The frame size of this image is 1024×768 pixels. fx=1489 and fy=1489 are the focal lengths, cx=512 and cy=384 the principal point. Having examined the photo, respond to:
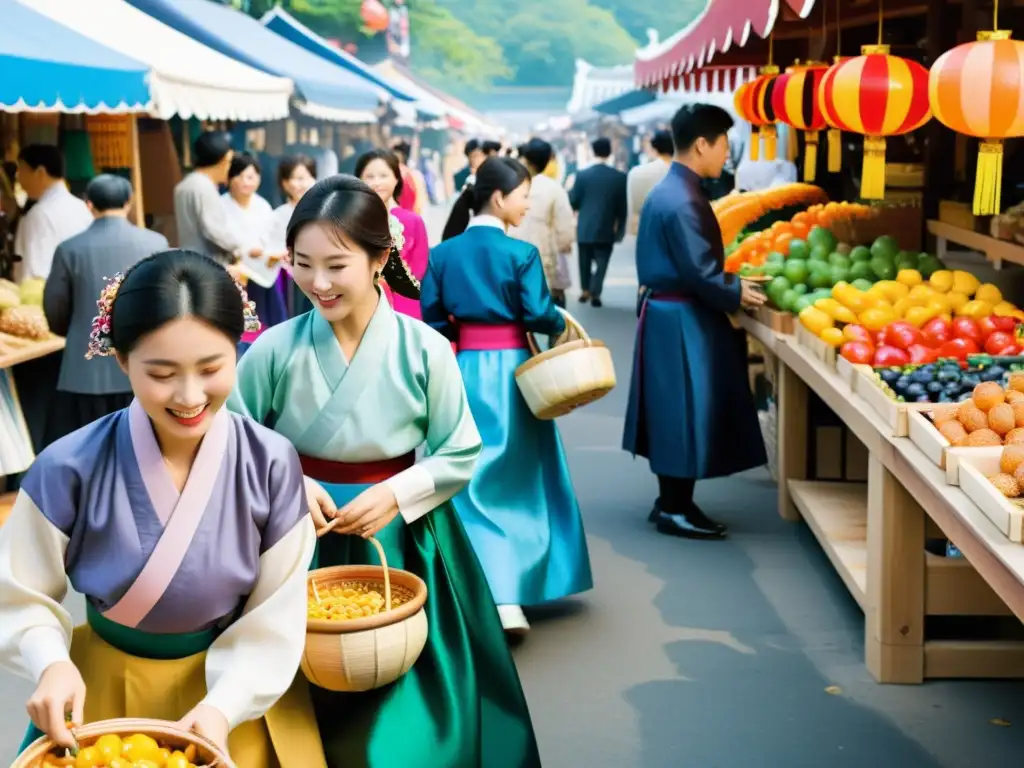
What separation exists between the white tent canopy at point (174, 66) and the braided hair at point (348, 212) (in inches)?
240

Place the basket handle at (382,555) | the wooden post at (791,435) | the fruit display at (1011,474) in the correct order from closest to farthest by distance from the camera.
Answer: the basket handle at (382,555)
the fruit display at (1011,474)
the wooden post at (791,435)

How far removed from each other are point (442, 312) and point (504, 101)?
98327 millimetres

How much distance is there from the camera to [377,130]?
123 feet

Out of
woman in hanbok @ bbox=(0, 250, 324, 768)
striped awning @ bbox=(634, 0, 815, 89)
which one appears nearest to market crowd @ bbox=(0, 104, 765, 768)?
woman in hanbok @ bbox=(0, 250, 324, 768)

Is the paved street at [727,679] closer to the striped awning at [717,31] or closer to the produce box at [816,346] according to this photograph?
the produce box at [816,346]

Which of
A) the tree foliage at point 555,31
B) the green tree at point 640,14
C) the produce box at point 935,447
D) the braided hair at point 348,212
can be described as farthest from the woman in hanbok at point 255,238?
the green tree at point 640,14

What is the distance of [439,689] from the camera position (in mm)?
3316

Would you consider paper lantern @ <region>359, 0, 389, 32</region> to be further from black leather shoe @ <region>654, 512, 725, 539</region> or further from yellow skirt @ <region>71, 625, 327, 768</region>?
yellow skirt @ <region>71, 625, 327, 768</region>

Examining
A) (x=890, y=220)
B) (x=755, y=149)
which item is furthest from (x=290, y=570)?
(x=755, y=149)

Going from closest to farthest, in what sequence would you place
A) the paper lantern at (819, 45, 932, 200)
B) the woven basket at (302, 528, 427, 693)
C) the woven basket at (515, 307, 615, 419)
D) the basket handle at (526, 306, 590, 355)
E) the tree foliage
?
1. the woven basket at (302, 528, 427, 693)
2. the woven basket at (515, 307, 615, 419)
3. the basket handle at (526, 306, 590, 355)
4. the paper lantern at (819, 45, 932, 200)
5. the tree foliage

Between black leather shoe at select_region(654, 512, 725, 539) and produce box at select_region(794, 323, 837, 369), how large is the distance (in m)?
0.98

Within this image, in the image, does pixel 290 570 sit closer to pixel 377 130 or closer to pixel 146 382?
pixel 146 382

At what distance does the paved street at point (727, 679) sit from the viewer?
451 centimetres

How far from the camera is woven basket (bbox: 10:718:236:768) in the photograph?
2352 millimetres
